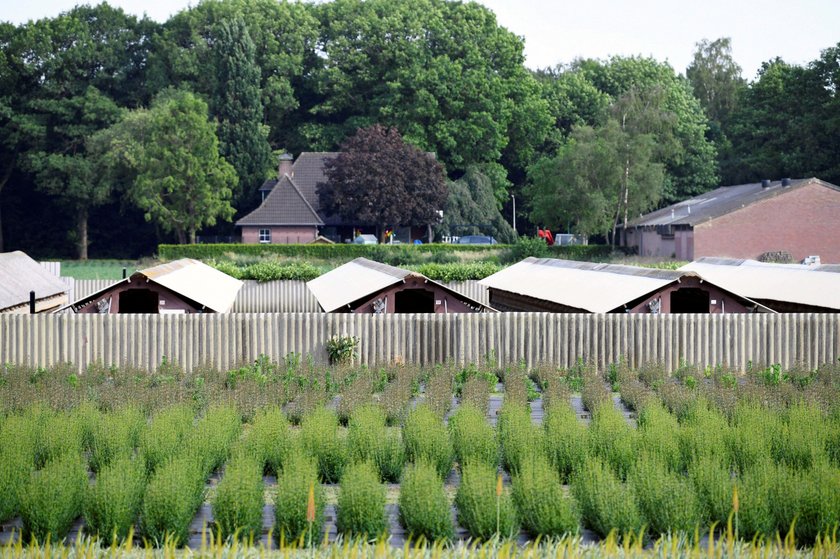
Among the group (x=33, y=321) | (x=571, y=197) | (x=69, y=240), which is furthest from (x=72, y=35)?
(x=33, y=321)

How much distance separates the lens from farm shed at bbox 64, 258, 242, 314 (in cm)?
2745

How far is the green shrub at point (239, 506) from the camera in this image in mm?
11414

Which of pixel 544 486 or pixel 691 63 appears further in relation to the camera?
pixel 691 63

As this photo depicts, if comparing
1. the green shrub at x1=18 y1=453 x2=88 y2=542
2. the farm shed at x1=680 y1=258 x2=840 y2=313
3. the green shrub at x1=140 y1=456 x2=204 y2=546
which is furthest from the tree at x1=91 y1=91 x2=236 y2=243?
the green shrub at x1=140 y1=456 x2=204 y2=546

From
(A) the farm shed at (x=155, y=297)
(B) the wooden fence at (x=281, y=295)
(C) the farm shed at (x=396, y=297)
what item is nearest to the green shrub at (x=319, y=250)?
(B) the wooden fence at (x=281, y=295)

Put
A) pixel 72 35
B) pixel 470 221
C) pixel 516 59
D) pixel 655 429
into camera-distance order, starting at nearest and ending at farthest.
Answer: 1. pixel 655 429
2. pixel 470 221
3. pixel 72 35
4. pixel 516 59

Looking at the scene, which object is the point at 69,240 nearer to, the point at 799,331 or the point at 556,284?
the point at 556,284

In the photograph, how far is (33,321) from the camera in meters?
24.4

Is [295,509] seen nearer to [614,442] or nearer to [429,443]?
[429,443]

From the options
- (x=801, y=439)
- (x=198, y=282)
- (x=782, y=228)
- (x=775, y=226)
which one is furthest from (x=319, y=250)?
(x=801, y=439)

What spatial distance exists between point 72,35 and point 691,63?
5858 centimetres

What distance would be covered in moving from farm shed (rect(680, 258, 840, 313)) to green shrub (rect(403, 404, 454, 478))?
13.2 meters

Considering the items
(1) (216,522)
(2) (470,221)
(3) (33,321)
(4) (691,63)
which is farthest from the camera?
(4) (691,63)

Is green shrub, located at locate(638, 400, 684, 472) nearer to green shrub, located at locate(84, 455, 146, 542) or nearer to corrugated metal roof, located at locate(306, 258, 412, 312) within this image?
green shrub, located at locate(84, 455, 146, 542)
